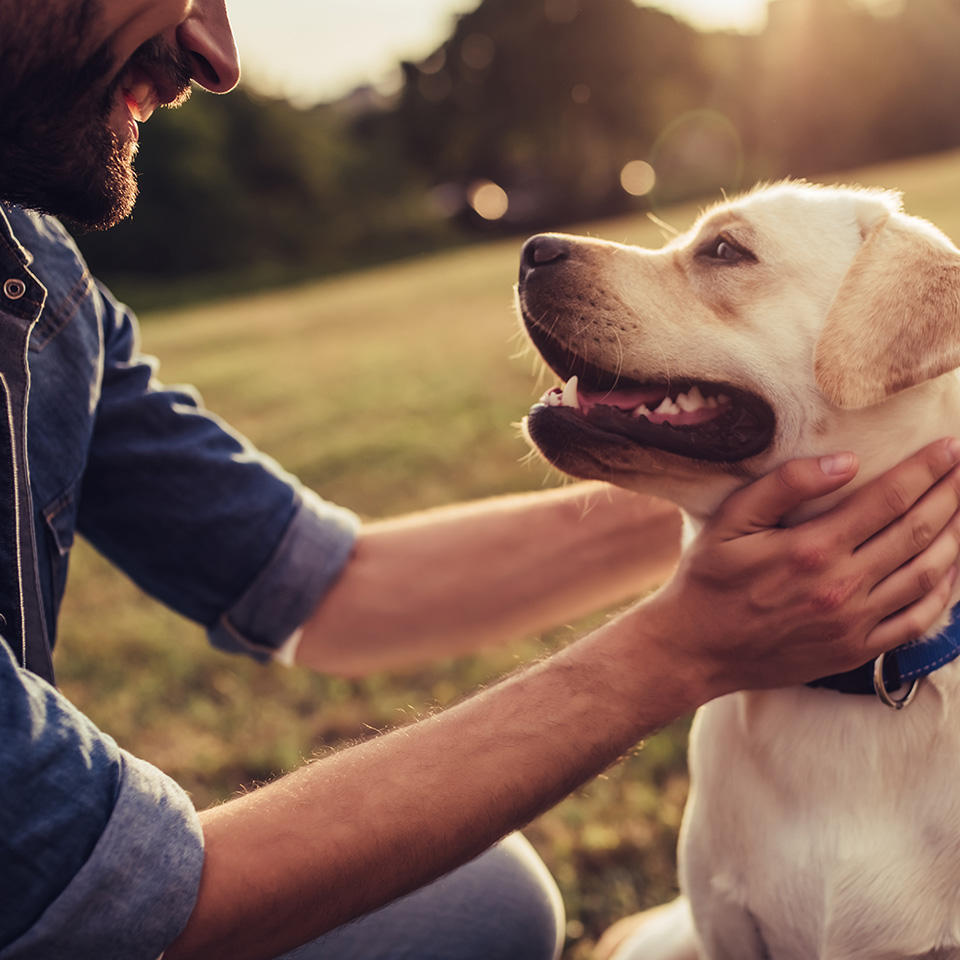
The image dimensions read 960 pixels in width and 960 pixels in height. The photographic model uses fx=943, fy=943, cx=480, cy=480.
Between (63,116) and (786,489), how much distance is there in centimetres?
158

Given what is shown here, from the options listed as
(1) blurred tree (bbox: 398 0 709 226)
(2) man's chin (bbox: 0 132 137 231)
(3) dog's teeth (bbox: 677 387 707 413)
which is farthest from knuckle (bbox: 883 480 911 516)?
(1) blurred tree (bbox: 398 0 709 226)

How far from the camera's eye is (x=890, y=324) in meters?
1.79

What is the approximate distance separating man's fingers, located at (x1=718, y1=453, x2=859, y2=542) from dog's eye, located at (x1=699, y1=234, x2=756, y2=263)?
1.92 feet

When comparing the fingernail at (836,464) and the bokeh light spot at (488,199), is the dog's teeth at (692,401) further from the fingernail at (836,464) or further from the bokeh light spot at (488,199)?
the bokeh light spot at (488,199)

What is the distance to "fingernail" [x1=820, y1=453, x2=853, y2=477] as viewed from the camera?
71.6 inches

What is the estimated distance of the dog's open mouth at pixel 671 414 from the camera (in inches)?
77.7

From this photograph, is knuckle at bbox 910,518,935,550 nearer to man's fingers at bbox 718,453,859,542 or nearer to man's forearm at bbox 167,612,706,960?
man's fingers at bbox 718,453,859,542

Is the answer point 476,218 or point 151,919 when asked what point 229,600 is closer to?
point 151,919

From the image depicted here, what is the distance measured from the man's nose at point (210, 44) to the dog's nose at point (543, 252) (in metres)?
0.75

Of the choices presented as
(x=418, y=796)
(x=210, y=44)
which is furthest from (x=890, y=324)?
(x=210, y=44)

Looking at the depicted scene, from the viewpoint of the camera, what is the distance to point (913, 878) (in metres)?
1.79

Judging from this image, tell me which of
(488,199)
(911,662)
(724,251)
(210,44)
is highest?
(210,44)

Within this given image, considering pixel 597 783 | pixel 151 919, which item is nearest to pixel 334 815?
pixel 151 919

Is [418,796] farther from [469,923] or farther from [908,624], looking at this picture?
[908,624]
